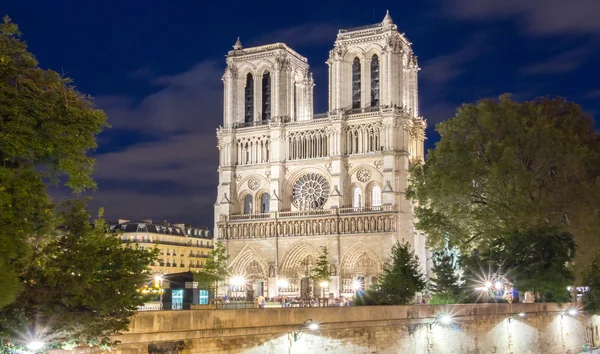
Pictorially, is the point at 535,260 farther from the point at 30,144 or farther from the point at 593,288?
the point at 30,144

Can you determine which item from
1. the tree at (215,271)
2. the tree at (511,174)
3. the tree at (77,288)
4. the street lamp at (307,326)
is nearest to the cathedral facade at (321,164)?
the tree at (215,271)

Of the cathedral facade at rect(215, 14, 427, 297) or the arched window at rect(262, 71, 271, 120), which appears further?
the arched window at rect(262, 71, 271, 120)

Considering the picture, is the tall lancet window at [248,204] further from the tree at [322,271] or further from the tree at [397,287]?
the tree at [397,287]

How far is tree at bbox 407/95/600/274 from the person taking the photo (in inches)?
1486

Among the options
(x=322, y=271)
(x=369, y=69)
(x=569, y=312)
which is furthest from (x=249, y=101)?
(x=569, y=312)

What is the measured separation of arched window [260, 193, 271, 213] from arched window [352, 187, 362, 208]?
297 inches

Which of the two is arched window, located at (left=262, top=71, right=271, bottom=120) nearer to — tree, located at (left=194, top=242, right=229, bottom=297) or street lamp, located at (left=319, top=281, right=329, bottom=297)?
tree, located at (left=194, top=242, right=229, bottom=297)

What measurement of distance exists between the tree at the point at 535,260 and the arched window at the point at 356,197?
24475 millimetres

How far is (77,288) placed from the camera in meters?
15.1

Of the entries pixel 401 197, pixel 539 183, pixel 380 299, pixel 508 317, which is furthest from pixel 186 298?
pixel 401 197

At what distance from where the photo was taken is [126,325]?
16.1 meters

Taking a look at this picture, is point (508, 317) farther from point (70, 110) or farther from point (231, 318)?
point (70, 110)

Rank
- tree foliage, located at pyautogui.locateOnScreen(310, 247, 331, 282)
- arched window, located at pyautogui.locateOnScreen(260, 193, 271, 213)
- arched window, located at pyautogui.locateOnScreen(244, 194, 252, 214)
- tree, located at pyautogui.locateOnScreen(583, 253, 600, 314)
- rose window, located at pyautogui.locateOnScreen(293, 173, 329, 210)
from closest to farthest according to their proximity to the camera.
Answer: tree, located at pyautogui.locateOnScreen(583, 253, 600, 314)
tree foliage, located at pyautogui.locateOnScreen(310, 247, 331, 282)
rose window, located at pyautogui.locateOnScreen(293, 173, 329, 210)
arched window, located at pyautogui.locateOnScreen(260, 193, 271, 213)
arched window, located at pyautogui.locateOnScreen(244, 194, 252, 214)

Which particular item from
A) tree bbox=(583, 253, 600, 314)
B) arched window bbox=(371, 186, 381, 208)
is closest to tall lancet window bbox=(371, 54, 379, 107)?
arched window bbox=(371, 186, 381, 208)
